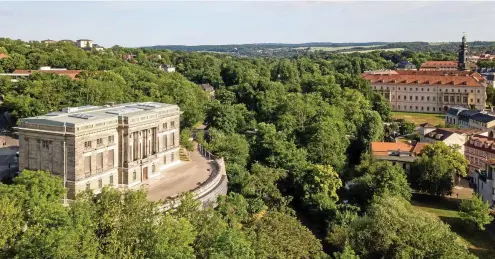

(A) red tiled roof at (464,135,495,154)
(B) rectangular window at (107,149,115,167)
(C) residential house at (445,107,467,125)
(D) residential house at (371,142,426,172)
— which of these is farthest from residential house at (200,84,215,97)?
(B) rectangular window at (107,149,115,167)

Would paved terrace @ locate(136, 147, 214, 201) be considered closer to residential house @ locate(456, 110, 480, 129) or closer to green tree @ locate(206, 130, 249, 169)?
green tree @ locate(206, 130, 249, 169)

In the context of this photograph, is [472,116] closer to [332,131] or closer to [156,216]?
[332,131]

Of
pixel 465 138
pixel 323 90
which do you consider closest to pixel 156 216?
pixel 465 138

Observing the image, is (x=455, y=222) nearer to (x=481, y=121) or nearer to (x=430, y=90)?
(x=481, y=121)

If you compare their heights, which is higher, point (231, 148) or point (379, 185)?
point (231, 148)

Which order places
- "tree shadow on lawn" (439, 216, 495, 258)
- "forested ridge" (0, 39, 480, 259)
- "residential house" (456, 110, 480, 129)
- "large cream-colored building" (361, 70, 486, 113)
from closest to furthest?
"forested ridge" (0, 39, 480, 259) → "tree shadow on lawn" (439, 216, 495, 258) → "residential house" (456, 110, 480, 129) → "large cream-colored building" (361, 70, 486, 113)

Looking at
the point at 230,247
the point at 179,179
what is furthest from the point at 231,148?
the point at 230,247

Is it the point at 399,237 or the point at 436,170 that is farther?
the point at 436,170

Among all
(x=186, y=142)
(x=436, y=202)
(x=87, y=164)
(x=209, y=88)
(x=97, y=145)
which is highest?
(x=209, y=88)
